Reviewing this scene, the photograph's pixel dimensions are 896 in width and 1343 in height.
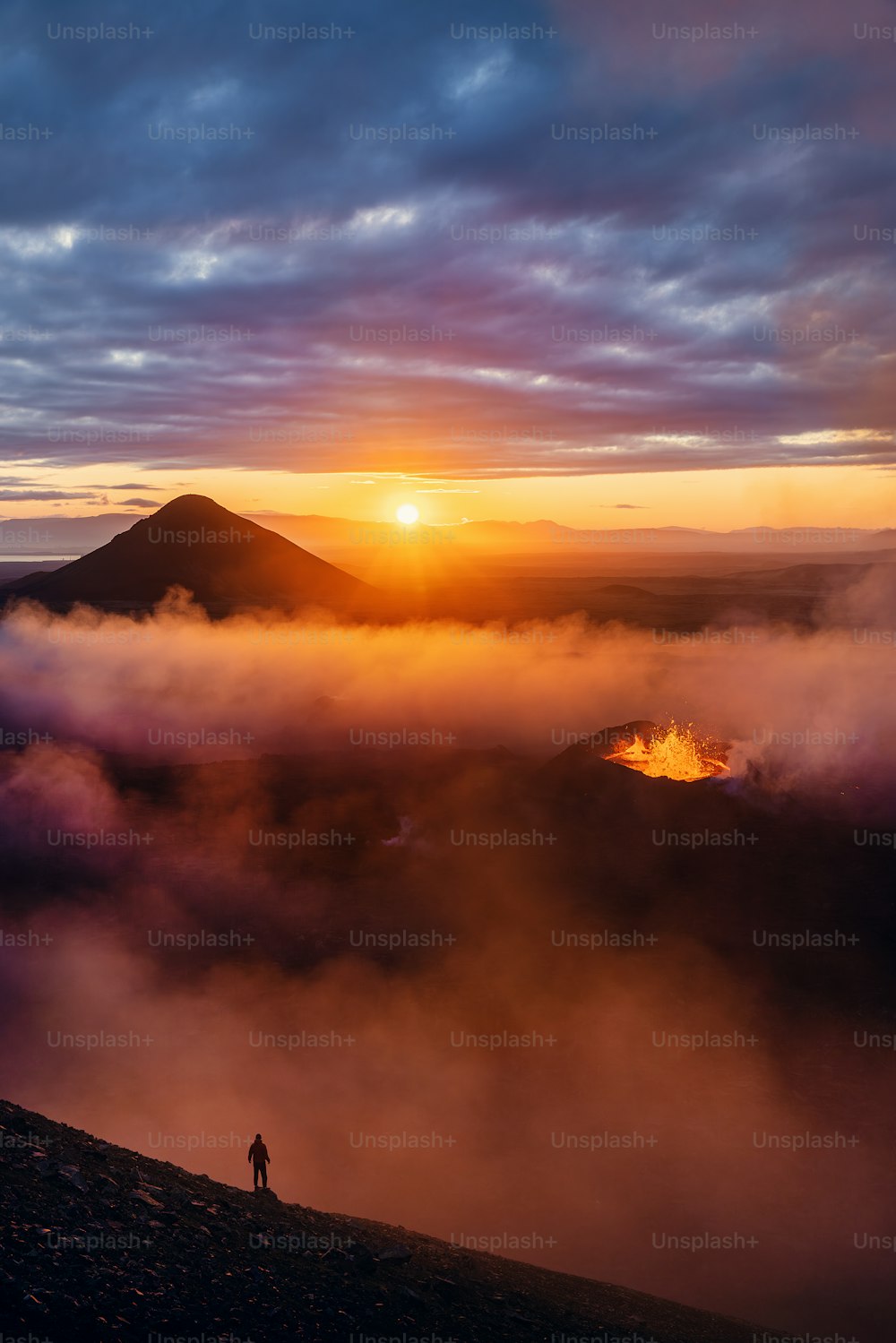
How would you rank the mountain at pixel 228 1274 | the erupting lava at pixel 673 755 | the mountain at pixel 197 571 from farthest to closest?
the mountain at pixel 197 571 → the erupting lava at pixel 673 755 → the mountain at pixel 228 1274

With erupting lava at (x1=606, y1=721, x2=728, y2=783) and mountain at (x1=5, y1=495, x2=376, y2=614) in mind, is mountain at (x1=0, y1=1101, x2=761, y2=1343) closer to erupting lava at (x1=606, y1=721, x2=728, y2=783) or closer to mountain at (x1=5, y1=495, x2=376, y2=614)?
erupting lava at (x1=606, y1=721, x2=728, y2=783)

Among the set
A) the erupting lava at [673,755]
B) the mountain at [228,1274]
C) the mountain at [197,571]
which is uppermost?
the mountain at [197,571]

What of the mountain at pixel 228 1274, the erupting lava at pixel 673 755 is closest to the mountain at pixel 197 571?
the erupting lava at pixel 673 755

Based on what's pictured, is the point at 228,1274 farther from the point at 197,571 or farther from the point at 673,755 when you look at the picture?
the point at 197,571

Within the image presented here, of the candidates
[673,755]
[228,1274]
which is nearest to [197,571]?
[673,755]

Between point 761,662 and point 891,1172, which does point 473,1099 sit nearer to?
point 891,1172

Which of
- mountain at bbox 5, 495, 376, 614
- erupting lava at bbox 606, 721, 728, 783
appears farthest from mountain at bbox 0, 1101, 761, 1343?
mountain at bbox 5, 495, 376, 614

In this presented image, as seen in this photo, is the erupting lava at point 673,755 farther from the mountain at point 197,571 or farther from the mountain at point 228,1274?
the mountain at point 197,571

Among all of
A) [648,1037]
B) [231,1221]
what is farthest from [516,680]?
[231,1221]
